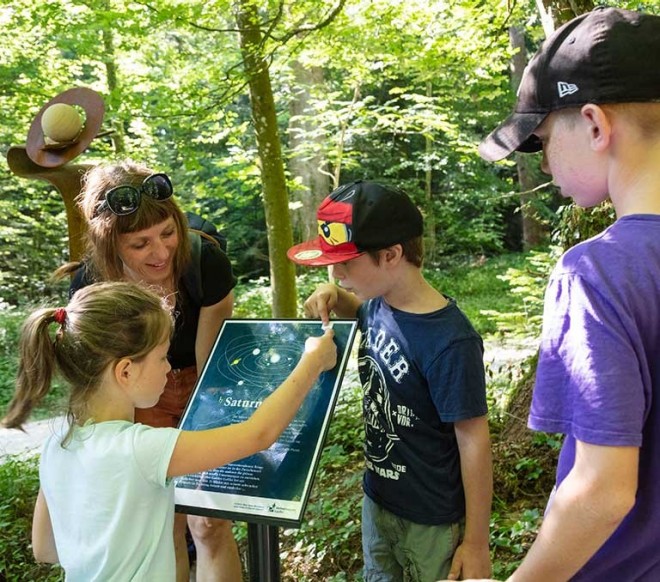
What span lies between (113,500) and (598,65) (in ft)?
5.23

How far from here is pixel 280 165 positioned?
6.73 m

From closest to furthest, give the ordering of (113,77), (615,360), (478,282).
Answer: (615,360) → (113,77) → (478,282)

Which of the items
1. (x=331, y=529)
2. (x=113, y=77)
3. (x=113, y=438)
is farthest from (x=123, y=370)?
(x=113, y=77)

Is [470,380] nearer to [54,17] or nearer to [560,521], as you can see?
[560,521]

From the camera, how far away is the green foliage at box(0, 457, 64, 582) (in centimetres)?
386

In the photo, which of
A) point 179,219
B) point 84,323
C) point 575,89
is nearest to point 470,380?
point 575,89

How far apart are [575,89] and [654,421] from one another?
642mm

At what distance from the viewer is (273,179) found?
6.70 metres

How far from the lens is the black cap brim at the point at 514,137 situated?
1.29m

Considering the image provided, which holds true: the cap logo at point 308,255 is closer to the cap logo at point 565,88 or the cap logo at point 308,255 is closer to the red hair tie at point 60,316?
the red hair tie at point 60,316

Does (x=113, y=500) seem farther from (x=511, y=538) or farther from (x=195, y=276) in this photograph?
(x=511, y=538)

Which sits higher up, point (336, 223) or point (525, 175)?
point (336, 223)

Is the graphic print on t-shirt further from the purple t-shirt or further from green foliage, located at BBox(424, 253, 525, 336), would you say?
green foliage, located at BBox(424, 253, 525, 336)

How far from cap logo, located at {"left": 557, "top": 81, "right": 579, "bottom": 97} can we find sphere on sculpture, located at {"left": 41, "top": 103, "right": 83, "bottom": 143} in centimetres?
302
